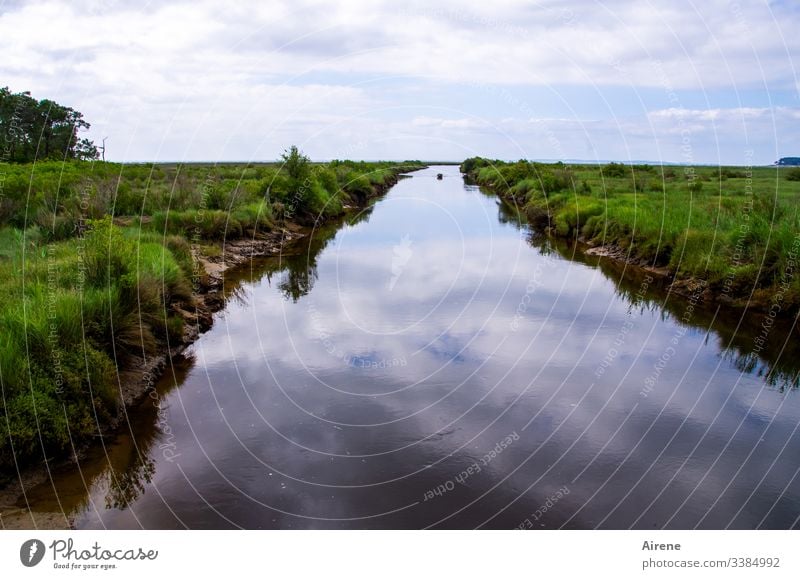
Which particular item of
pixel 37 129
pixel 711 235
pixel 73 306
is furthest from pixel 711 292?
pixel 37 129

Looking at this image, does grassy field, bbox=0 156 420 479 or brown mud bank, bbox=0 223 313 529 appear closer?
brown mud bank, bbox=0 223 313 529

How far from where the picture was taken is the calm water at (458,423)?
7.64m

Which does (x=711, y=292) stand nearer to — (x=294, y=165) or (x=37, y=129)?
(x=294, y=165)

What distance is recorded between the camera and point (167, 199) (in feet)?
86.8

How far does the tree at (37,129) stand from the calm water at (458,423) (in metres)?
30.2

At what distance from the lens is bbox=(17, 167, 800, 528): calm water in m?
7.64

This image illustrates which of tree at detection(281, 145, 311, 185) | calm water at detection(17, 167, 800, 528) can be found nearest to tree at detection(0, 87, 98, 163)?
tree at detection(281, 145, 311, 185)

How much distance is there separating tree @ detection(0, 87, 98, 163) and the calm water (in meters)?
30.2

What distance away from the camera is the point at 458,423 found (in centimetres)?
1004

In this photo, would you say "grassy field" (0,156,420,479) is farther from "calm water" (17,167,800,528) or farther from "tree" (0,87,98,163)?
"tree" (0,87,98,163)

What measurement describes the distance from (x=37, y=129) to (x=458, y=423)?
151 ft

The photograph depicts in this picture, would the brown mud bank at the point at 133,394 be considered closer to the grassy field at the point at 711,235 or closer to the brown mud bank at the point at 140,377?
the brown mud bank at the point at 140,377

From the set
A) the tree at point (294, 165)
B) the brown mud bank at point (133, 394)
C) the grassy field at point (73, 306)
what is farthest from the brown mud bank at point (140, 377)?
the tree at point (294, 165)

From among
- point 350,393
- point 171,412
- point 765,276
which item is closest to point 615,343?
point 765,276
